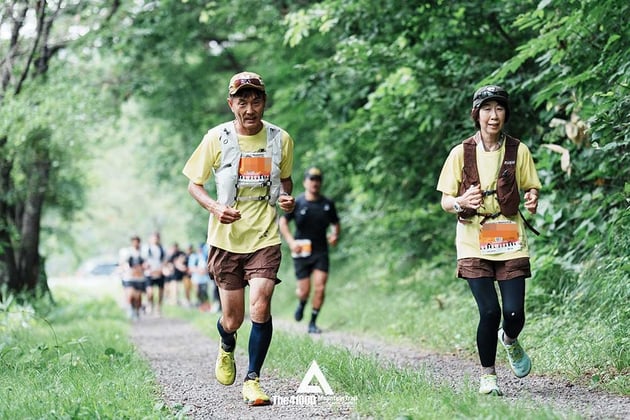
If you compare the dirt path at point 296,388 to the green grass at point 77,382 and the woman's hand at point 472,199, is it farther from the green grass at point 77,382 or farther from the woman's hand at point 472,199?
the woman's hand at point 472,199

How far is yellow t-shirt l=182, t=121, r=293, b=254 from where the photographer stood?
6.07 meters

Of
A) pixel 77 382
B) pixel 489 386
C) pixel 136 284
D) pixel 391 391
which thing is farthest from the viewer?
pixel 136 284

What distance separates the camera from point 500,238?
584cm

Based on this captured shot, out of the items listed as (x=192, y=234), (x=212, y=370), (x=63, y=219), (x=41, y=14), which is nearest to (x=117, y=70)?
(x=63, y=219)

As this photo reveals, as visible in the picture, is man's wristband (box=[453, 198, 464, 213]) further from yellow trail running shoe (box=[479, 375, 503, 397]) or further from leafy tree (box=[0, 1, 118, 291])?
leafy tree (box=[0, 1, 118, 291])

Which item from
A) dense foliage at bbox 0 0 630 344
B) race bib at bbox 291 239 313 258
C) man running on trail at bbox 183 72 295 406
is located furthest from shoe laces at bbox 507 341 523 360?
race bib at bbox 291 239 313 258

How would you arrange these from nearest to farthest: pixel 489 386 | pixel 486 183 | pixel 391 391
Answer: pixel 391 391 → pixel 489 386 → pixel 486 183

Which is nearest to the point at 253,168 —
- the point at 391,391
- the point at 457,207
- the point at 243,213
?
the point at 243,213

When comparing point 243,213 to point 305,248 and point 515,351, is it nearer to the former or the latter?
point 515,351

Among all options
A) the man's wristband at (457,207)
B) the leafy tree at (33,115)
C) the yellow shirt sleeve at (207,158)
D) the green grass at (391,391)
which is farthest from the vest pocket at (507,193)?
the leafy tree at (33,115)

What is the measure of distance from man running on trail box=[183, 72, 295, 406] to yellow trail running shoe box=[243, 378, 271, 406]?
0.02 metres

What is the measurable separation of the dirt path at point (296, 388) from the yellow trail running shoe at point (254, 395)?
0.06 meters

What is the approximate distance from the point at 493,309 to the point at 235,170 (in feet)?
6.55

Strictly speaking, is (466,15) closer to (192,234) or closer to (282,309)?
(282,309)
